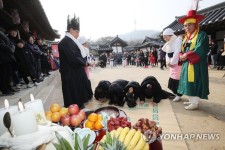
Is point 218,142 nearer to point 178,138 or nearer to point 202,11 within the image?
point 178,138

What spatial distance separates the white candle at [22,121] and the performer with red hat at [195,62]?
400 centimetres

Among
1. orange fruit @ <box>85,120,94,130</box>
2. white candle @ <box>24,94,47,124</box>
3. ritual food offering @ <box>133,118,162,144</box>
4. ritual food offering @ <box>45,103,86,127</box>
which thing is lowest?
ritual food offering @ <box>133,118,162,144</box>

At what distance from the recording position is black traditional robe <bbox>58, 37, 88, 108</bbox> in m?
4.41

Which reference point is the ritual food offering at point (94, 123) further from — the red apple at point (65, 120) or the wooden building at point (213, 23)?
the wooden building at point (213, 23)

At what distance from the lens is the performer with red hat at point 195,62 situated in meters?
4.39

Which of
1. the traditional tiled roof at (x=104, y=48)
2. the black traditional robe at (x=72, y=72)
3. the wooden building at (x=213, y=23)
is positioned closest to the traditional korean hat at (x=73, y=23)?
the black traditional robe at (x=72, y=72)

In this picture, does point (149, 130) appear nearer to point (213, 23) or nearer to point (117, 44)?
point (213, 23)

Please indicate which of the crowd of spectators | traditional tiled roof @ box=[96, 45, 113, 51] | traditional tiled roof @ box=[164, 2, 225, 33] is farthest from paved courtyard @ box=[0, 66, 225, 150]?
traditional tiled roof @ box=[96, 45, 113, 51]

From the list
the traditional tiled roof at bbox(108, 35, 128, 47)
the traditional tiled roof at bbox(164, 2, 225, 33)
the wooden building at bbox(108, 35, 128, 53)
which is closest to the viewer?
the traditional tiled roof at bbox(164, 2, 225, 33)

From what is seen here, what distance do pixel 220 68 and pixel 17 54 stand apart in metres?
12.8

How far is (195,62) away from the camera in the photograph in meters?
4.43

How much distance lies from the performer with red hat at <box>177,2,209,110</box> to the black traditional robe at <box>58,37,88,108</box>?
101 inches

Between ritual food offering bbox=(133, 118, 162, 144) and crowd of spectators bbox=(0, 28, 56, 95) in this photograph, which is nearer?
ritual food offering bbox=(133, 118, 162, 144)

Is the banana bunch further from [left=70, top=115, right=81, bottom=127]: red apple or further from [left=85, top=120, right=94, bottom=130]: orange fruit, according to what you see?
[left=70, top=115, right=81, bottom=127]: red apple
